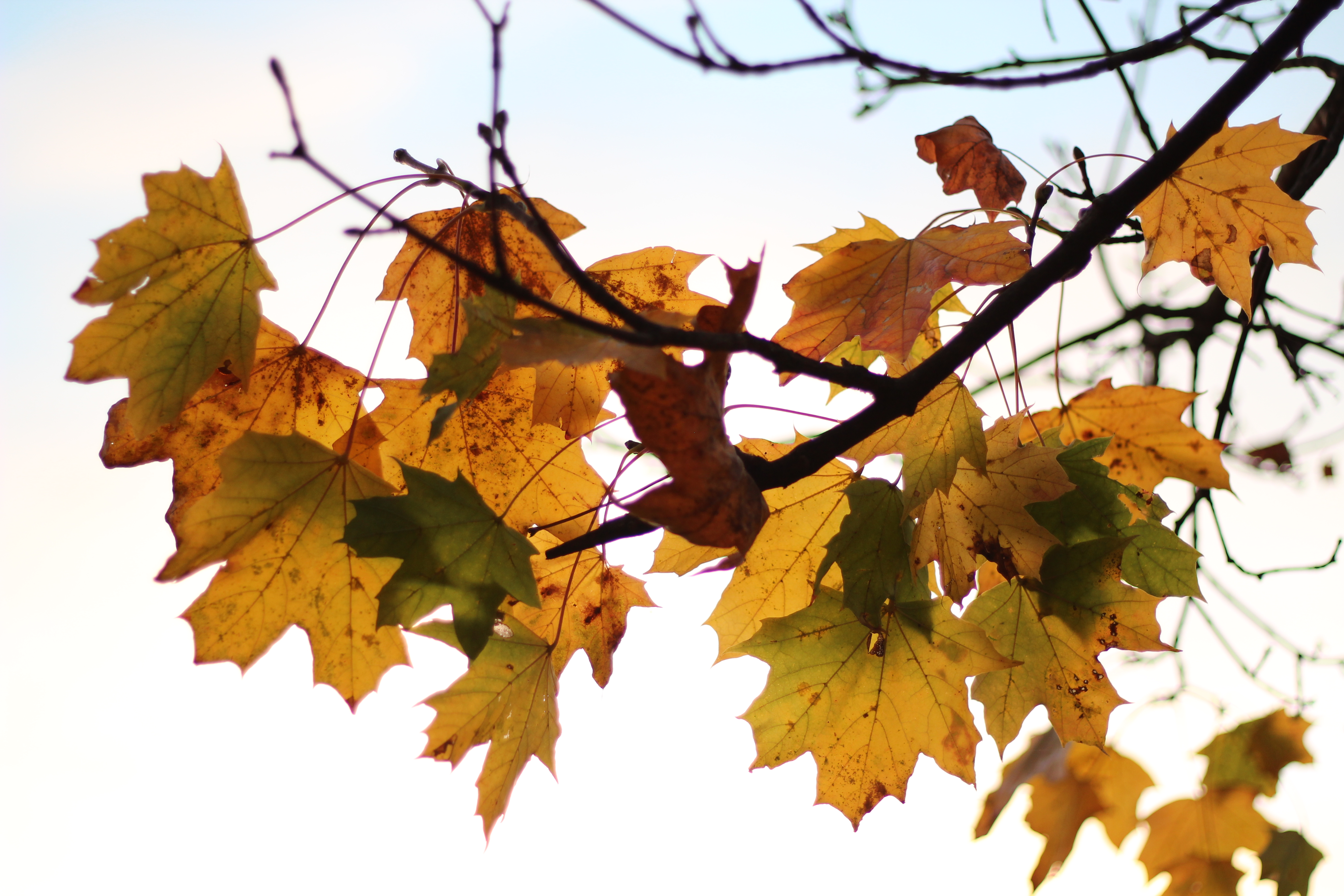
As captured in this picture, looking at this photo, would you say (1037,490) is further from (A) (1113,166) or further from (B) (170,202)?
(A) (1113,166)

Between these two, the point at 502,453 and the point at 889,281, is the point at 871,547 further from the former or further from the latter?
the point at 502,453

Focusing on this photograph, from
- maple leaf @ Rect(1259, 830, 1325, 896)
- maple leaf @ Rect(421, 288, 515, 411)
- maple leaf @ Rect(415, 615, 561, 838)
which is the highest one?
maple leaf @ Rect(421, 288, 515, 411)

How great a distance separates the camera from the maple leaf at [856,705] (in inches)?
55.7

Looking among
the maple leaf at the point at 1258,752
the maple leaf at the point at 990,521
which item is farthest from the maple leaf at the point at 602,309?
the maple leaf at the point at 1258,752

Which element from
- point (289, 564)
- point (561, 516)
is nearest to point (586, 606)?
point (561, 516)

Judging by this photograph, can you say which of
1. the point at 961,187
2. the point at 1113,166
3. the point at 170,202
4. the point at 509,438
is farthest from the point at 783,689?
the point at 1113,166

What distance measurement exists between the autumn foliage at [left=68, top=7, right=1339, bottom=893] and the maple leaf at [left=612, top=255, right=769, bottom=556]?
0.27 metres

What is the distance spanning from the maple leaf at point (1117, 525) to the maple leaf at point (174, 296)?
132cm

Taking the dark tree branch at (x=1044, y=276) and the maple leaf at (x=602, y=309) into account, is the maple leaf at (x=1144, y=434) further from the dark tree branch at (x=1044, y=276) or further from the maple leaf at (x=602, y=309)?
the maple leaf at (x=602, y=309)

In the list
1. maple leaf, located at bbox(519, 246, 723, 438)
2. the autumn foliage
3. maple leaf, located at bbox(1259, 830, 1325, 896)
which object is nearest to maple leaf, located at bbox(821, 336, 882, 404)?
the autumn foliage

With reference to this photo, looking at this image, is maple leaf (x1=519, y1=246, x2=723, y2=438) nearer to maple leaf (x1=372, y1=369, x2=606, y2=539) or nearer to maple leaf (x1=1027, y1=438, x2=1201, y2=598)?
maple leaf (x1=372, y1=369, x2=606, y2=539)

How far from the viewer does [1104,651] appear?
1492mm

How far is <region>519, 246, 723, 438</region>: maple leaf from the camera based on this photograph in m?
1.39

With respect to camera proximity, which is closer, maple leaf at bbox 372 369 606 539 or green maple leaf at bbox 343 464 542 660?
green maple leaf at bbox 343 464 542 660
